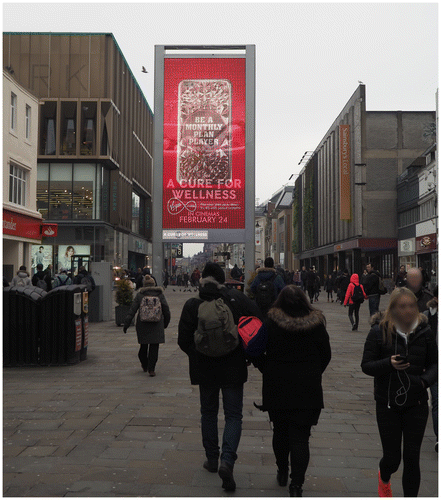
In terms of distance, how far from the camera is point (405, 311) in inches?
151

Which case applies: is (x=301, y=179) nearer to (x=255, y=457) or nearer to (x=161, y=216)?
(x=161, y=216)

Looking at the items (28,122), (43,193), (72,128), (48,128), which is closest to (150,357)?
(28,122)

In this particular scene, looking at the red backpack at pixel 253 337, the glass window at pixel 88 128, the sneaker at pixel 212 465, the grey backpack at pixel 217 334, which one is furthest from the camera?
the glass window at pixel 88 128

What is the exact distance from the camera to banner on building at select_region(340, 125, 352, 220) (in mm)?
48938

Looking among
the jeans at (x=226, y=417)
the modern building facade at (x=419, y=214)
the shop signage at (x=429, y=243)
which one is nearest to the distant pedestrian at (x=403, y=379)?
the jeans at (x=226, y=417)

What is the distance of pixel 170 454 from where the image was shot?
504 cm

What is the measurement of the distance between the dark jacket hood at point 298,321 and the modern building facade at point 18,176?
21273 mm

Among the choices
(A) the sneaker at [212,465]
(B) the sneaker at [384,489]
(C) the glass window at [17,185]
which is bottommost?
(A) the sneaker at [212,465]

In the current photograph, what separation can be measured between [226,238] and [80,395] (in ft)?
66.1

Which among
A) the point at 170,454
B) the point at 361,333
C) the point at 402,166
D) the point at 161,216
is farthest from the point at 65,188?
the point at 170,454

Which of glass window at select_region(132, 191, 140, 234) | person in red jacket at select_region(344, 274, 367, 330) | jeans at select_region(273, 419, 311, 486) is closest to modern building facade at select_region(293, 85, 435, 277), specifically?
glass window at select_region(132, 191, 140, 234)

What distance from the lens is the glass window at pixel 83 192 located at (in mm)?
42281

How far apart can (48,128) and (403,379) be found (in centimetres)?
4232

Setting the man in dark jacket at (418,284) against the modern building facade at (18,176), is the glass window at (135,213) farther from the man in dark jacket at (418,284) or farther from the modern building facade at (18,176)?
the man in dark jacket at (418,284)
